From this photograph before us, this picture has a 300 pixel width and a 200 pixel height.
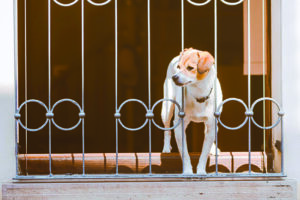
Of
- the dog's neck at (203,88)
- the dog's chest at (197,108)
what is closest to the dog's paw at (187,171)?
the dog's chest at (197,108)

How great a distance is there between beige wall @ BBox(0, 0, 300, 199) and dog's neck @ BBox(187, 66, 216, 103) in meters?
0.58

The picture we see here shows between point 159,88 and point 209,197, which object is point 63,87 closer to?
point 159,88

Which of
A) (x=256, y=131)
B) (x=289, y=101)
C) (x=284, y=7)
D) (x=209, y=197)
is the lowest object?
(x=209, y=197)

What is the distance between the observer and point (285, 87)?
12.4ft

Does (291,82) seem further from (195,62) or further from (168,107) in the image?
(168,107)

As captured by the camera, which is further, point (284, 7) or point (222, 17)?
point (222, 17)

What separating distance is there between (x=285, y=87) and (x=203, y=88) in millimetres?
665

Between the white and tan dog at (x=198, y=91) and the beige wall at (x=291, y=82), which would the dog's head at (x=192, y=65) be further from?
the beige wall at (x=291, y=82)

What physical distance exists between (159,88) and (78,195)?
8.04 ft

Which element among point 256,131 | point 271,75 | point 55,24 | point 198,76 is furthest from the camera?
point 55,24

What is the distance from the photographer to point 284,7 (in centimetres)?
376

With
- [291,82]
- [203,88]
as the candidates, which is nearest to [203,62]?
[203,88]

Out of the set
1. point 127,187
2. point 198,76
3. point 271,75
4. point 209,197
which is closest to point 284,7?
point 271,75

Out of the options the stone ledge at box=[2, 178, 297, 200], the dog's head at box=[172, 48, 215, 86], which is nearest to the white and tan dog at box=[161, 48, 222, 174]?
the dog's head at box=[172, 48, 215, 86]
